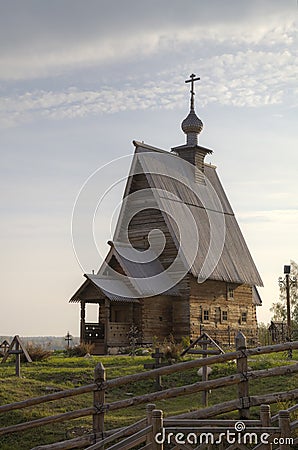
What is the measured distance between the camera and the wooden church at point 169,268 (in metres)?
32.2

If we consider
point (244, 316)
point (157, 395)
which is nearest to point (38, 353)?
point (157, 395)

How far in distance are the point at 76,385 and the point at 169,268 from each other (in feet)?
49.6

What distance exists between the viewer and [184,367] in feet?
40.6

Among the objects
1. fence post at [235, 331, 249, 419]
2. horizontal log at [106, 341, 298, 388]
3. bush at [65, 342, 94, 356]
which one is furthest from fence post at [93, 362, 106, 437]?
bush at [65, 342, 94, 356]

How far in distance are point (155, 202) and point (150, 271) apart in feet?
11.2

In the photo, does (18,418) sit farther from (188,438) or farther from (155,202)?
(155,202)

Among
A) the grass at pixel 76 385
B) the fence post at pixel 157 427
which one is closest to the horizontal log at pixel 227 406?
the grass at pixel 76 385

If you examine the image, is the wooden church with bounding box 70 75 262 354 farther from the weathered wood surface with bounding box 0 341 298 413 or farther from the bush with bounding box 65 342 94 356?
the weathered wood surface with bounding box 0 341 298 413

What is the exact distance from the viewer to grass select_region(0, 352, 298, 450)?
1456 cm

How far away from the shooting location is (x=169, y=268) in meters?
34.1

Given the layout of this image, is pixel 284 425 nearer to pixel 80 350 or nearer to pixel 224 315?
pixel 80 350

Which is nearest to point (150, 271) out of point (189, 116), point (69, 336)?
point (69, 336)

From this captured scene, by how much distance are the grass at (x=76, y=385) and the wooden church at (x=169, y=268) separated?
7.49 meters

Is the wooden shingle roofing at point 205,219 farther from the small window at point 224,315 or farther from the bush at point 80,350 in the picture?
the bush at point 80,350
